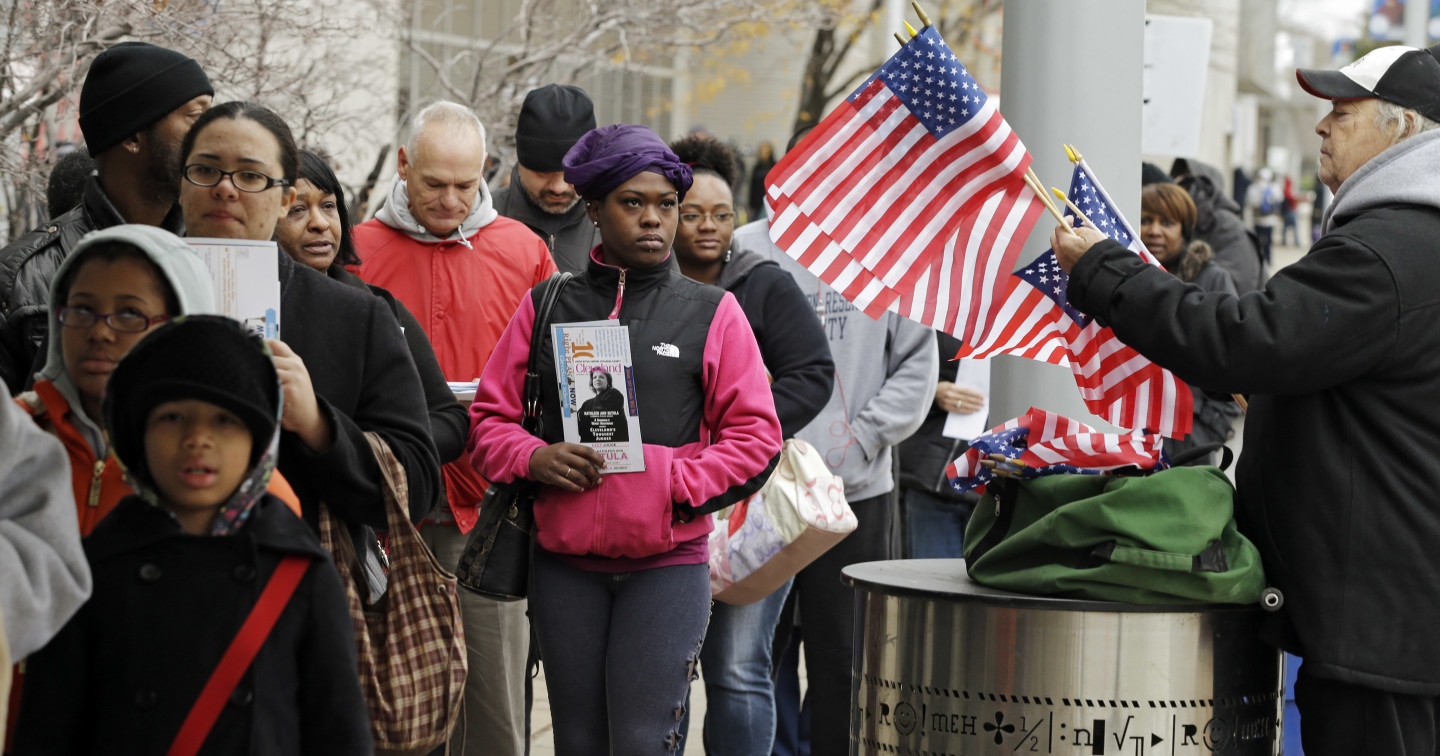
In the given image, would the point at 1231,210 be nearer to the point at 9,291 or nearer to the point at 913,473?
the point at 913,473

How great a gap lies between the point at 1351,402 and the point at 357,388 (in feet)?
7.30

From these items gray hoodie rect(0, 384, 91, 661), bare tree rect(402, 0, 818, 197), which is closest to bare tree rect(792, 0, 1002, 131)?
bare tree rect(402, 0, 818, 197)

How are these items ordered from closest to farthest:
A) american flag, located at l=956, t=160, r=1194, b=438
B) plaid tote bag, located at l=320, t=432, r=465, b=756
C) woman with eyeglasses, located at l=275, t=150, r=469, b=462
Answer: plaid tote bag, located at l=320, t=432, r=465, b=756 < american flag, located at l=956, t=160, r=1194, b=438 < woman with eyeglasses, located at l=275, t=150, r=469, b=462

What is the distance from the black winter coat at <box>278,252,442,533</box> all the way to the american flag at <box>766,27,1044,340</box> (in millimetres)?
1340

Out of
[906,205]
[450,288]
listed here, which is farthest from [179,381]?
[450,288]

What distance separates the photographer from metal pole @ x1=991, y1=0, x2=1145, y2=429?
5.15 metres

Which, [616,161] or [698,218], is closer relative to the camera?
[616,161]

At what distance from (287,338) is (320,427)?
10.7 inches

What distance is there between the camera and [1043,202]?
13.9ft

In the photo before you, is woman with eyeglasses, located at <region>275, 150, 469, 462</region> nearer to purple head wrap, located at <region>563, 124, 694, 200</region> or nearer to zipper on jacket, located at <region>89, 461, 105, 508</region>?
purple head wrap, located at <region>563, 124, 694, 200</region>

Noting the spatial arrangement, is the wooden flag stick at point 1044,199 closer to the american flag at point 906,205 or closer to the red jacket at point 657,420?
the american flag at point 906,205

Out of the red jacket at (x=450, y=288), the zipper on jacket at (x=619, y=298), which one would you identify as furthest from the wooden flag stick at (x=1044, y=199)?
the red jacket at (x=450, y=288)

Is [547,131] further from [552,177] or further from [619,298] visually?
[619,298]

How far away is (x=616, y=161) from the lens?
4.41 metres
